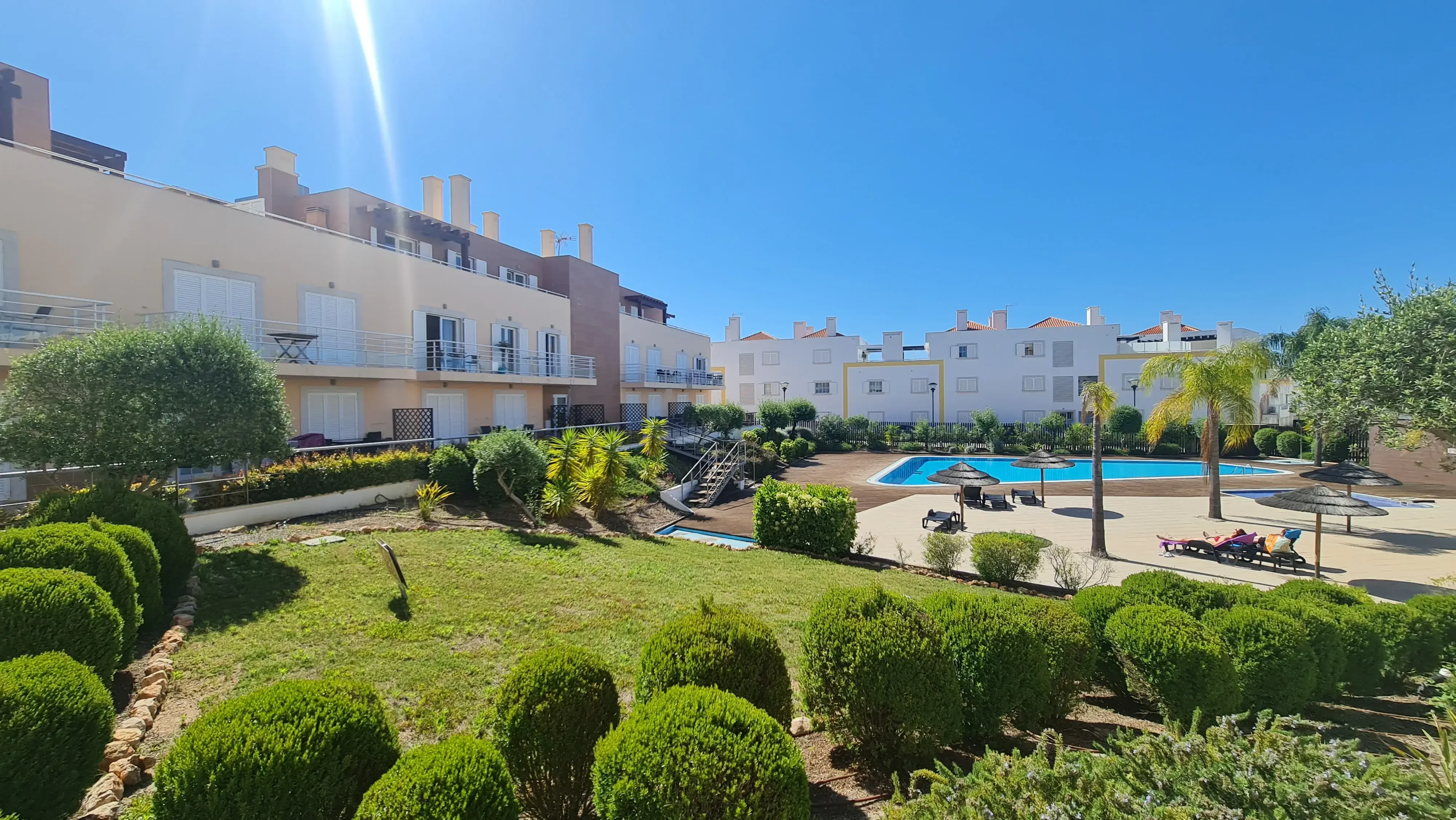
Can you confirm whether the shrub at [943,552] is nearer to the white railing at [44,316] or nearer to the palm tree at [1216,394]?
the palm tree at [1216,394]

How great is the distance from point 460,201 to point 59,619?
2596cm

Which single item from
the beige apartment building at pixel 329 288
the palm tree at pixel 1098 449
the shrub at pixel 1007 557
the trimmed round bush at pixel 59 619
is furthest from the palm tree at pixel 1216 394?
the beige apartment building at pixel 329 288

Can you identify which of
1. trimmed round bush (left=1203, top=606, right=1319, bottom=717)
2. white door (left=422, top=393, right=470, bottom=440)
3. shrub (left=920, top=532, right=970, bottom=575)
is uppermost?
white door (left=422, top=393, right=470, bottom=440)

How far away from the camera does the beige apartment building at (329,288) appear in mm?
11594

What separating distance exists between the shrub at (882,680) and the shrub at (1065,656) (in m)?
1.04

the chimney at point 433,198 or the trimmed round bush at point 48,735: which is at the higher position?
the chimney at point 433,198

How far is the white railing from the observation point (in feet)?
34.4

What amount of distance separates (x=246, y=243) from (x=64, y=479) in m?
7.19

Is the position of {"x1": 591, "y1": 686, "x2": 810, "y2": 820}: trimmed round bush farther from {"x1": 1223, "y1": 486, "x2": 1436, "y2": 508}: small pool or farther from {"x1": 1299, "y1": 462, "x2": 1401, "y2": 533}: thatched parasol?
{"x1": 1223, "y1": 486, "x2": 1436, "y2": 508}: small pool

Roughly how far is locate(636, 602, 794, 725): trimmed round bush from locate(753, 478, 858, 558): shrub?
891 cm

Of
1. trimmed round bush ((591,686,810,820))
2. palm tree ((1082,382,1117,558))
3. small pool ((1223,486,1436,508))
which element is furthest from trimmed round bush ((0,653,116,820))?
small pool ((1223,486,1436,508))

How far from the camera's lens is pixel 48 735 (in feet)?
9.32

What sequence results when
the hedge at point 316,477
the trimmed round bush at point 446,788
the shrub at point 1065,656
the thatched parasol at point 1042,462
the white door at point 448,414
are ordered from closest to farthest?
1. the trimmed round bush at point 446,788
2. the shrub at point 1065,656
3. the hedge at point 316,477
4. the thatched parasol at point 1042,462
5. the white door at point 448,414

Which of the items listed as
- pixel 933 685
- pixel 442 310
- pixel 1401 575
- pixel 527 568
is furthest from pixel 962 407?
pixel 933 685
